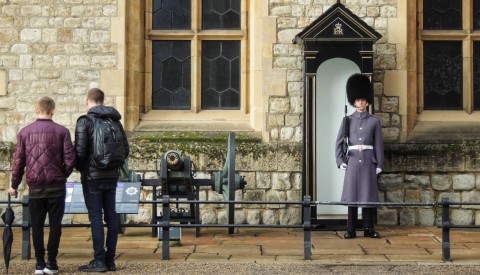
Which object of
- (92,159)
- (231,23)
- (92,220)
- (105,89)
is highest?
(231,23)

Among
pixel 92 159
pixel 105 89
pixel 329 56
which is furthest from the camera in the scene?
pixel 105 89

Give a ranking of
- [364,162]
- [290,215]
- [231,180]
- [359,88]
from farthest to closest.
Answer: [290,215] → [359,88] → [364,162] → [231,180]

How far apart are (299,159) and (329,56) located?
1.38 m

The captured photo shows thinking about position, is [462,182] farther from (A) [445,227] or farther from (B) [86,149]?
(B) [86,149]

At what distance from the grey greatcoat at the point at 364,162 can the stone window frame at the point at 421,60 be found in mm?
1520

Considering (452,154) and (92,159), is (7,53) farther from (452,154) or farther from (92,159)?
(452,154)

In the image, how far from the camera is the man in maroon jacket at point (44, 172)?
6633 millimetres

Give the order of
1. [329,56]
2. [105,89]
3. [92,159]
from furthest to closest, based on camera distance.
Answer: [105,89] → [329,56] → [92,159]

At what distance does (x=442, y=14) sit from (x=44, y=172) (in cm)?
636

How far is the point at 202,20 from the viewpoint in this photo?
10.8m

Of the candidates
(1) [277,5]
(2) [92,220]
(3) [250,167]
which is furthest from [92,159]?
(1) [277,5]

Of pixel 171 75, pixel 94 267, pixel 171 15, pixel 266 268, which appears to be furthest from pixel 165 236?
pixel 171 15

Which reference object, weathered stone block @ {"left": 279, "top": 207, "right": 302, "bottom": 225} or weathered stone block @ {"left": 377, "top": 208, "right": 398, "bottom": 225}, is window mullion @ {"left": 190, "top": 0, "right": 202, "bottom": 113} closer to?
weathered stone block @ {"left": 279, "top": 207, "right": 302, "bottom": 225}

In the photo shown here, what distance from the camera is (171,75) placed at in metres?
10.8
